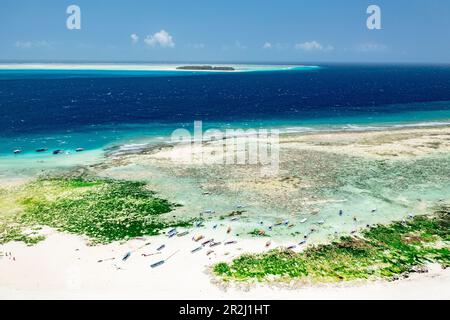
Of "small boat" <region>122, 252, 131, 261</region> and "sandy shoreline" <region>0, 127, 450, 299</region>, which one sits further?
"small boat" <region>122, 252, 131, 261</region>

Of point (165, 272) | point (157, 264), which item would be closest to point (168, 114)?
point (157, 264)

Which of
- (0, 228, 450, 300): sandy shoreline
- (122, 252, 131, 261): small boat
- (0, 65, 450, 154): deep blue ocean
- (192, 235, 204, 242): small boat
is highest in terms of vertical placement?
(0, 65, 450, 154): deep blue ocean

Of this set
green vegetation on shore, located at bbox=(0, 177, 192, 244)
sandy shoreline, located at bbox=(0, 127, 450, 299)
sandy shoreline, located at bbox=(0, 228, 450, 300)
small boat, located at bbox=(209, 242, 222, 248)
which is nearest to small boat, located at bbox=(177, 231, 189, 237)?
sandy shoreline, located at bbox=(0, 127, 450, 299)

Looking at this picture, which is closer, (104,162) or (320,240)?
(320,240)

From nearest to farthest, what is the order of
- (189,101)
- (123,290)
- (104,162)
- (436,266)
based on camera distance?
(123,290)
(436,266)
(104,162)
(189,101)

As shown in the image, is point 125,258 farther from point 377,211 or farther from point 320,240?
point 377,211

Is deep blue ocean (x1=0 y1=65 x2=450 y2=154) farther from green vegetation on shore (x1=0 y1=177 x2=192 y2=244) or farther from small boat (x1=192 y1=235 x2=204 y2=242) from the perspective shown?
small boat (x1=192 y1=235 x2=204 y2=242)
